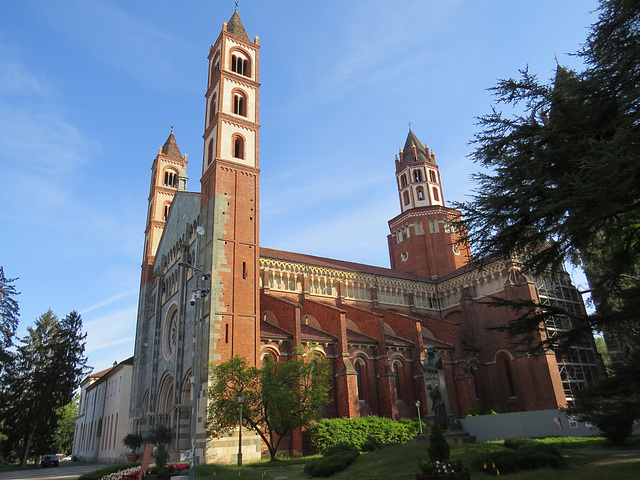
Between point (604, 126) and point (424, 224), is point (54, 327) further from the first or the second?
point (604, 126)

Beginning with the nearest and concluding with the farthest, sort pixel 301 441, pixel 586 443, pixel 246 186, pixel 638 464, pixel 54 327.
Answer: pixel 638 464
pixel 586 443
pixel 301 441
pixel 246 186
pixel 54 327

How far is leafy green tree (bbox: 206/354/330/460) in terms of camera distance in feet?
74.7

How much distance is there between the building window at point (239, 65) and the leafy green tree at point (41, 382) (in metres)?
31.1

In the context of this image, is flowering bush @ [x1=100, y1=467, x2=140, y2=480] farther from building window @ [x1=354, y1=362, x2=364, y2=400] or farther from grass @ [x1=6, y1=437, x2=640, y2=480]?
building window @ [x1=354, y1=362, x2=364, y2=400]

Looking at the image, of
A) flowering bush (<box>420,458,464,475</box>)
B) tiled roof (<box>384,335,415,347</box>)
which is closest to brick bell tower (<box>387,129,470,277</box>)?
tiled roof (<box>384,335,415,347</box>)

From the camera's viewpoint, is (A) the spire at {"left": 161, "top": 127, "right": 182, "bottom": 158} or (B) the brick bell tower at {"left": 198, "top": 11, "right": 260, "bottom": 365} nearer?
(B) the brick bell tower at {"left": 198, "top": 11, "right": 260, "bottom": 365}

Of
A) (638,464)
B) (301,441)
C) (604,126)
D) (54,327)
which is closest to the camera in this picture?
(604,126)

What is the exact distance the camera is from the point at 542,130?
10680mm

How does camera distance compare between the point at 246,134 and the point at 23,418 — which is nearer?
the point at 246,134

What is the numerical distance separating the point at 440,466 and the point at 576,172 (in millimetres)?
7280

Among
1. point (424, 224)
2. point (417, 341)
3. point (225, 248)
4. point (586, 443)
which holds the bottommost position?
point (586, 443)

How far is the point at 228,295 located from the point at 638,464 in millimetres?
20859

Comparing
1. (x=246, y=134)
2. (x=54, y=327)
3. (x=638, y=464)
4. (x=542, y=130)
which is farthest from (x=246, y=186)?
(x=54, y=327)

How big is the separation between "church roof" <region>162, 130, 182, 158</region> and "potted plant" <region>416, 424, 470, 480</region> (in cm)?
4291
